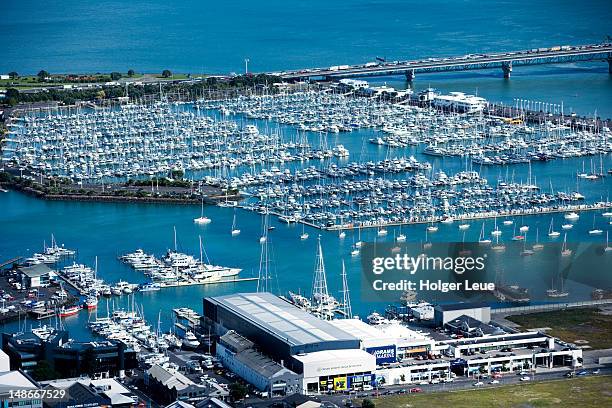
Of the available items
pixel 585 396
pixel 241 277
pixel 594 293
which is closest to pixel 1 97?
pixel 241 277

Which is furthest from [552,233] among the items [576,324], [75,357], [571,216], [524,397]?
[75,357]

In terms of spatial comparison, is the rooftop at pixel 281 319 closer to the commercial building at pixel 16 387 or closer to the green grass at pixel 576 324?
the green grass at pixel 576 324

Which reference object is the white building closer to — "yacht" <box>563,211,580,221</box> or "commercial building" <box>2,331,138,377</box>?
"commercial building" <box>2,331,138,377</box>

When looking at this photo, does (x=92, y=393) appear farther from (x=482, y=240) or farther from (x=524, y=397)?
(x=482, y=240)

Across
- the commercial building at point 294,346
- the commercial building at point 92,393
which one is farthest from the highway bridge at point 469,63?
the commercial building at point 92,393

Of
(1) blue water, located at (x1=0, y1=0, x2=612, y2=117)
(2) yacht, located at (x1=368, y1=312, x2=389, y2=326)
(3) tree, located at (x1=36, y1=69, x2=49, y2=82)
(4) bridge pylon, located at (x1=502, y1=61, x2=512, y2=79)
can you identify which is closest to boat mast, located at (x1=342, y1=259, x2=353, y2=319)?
(2) yacht, located at (x1=368, y1=312, x2=389, y2=326)

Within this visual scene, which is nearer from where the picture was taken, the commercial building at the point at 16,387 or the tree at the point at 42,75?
the commercial building at the point at 16,387

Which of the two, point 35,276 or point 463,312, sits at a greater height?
point 35,276
